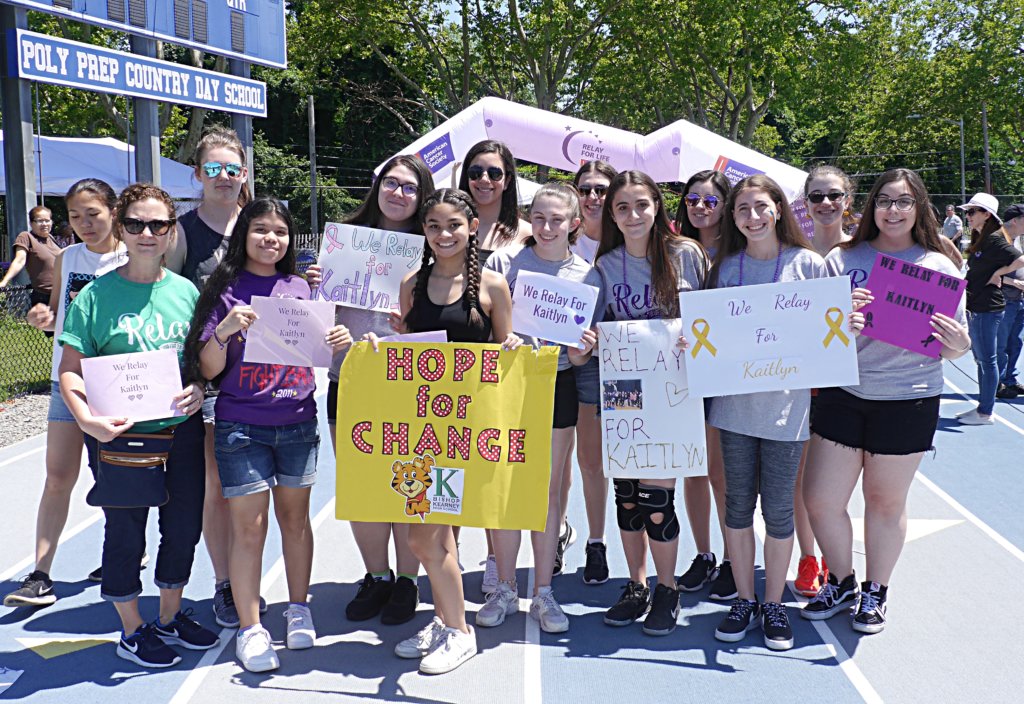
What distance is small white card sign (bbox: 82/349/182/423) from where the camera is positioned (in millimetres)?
3998

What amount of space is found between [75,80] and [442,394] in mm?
10171

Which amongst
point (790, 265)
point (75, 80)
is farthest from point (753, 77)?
point (790, 265)

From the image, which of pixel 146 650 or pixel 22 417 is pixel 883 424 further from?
pixel 22 417

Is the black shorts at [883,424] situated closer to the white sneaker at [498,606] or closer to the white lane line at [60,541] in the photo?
the white sneaker at [498,606]

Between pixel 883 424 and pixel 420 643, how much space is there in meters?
2.39

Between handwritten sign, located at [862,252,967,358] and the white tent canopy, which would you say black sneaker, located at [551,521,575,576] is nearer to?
handwritten sign, located at [862,252,967,358]

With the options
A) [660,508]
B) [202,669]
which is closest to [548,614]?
[660,508]

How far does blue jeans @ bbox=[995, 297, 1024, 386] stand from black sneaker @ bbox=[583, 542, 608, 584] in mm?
6445

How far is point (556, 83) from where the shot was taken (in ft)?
94.9

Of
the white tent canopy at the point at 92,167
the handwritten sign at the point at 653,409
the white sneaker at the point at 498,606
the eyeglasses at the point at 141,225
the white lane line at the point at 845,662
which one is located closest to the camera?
the white lane line at the point at 845,662

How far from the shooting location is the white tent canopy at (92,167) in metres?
20.5

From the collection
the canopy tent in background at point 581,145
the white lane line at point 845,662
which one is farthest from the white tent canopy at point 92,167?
the white lane line at point 845,662

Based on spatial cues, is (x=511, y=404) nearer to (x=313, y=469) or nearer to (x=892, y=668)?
(x=313, y=469)

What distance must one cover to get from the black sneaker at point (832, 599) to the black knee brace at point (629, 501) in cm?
99
